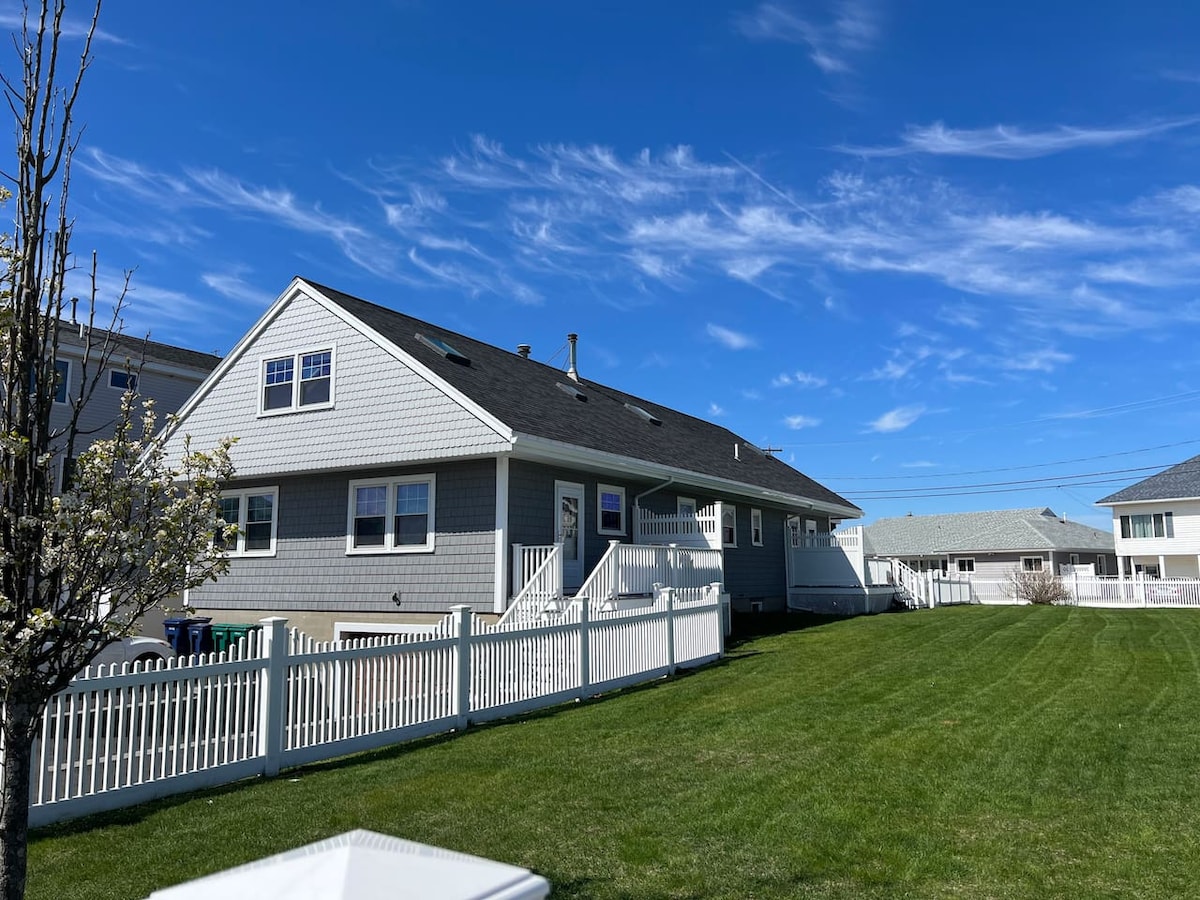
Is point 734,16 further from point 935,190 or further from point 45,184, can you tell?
point 45,184

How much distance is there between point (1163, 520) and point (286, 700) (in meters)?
45.0

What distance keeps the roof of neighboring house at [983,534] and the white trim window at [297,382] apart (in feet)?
121

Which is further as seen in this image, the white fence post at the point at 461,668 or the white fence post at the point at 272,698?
the white fence post at the point at 461,668

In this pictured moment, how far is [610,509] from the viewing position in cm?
1889

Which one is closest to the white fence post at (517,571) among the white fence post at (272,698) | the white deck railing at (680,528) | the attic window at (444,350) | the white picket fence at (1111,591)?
the white deck railing at (680,528)

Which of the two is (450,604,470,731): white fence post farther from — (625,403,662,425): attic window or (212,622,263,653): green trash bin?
(625,403,662,425): attic window

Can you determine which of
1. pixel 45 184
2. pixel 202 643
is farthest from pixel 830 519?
pixel 45 184

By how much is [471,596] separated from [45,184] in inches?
491

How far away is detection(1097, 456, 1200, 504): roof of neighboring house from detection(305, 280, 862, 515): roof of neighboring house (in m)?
23.6

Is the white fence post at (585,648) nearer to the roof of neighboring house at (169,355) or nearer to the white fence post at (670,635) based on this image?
the white fence post at (670,635)

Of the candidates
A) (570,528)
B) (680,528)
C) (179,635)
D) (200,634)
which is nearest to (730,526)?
(680,528)

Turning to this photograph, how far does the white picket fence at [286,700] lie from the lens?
700cm

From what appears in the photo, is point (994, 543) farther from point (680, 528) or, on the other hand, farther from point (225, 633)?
point (225, 633)

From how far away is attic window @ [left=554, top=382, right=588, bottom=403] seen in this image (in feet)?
71.2
